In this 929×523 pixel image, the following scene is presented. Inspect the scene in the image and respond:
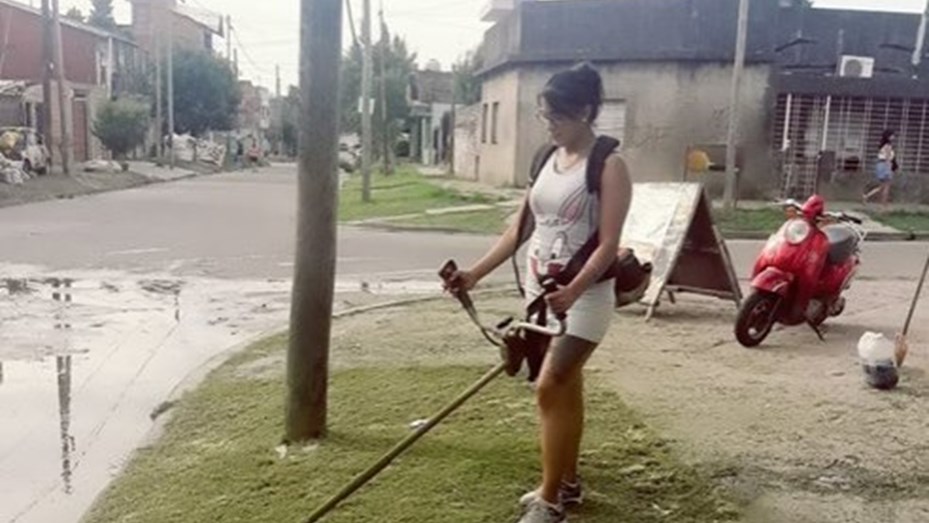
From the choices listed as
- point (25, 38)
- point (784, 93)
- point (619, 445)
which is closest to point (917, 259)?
point (784, 93)

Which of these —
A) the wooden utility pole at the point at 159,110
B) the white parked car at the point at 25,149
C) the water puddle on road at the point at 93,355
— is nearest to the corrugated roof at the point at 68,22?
the wooden utility pole at the point at 159,110

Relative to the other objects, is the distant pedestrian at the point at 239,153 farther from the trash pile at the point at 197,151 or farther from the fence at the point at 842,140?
the fence at the point at 842,140

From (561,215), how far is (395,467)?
4.81 feet

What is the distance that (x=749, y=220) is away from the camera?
16.6 metres

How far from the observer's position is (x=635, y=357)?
639 centimetres

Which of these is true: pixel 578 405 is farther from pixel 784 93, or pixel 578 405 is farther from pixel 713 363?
pixel 784 93

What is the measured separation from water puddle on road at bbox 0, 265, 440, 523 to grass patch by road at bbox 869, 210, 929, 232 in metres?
10.4

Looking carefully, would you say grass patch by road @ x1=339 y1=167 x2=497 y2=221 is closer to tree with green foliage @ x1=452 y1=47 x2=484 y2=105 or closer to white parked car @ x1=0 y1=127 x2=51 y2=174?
white parked car @ x1=0 y1=127 x2=51 y2=174

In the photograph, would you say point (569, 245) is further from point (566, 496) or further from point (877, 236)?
point (877, 236)

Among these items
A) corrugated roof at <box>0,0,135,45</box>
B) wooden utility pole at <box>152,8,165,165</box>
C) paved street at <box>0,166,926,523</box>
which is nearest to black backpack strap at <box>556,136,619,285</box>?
paved street at <box>0,166,926,523</box>

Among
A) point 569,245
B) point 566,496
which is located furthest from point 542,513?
point 569,245

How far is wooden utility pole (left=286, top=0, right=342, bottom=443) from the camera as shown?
14.3ft

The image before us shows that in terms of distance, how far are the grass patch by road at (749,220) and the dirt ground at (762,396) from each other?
7466mm

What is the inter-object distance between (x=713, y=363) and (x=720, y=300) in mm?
2438
